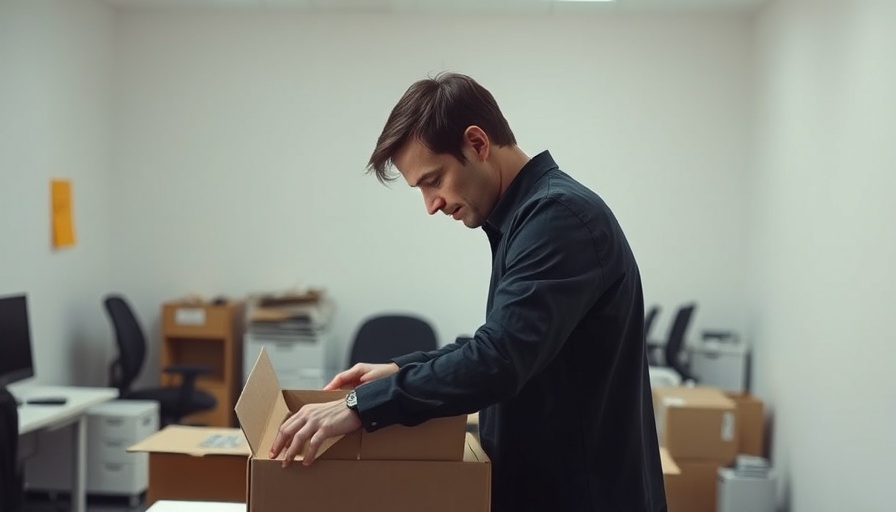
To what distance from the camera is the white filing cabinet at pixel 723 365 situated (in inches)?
211

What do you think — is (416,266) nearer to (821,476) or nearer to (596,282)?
(821,476)

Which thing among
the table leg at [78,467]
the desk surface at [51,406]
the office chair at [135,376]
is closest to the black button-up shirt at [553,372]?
the desk surface at [51,406]

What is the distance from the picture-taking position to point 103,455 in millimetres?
4723

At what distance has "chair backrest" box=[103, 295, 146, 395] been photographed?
16.9 ft

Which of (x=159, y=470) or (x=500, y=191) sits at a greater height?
(x=500, y=191)

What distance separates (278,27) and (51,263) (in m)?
1.98

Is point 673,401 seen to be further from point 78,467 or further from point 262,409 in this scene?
point 262,409

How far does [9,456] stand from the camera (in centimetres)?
320

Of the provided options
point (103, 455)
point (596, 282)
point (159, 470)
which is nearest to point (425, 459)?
point (596, 282)

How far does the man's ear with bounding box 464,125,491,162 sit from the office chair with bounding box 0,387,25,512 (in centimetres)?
237

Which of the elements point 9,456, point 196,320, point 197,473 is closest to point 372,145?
point 196,320

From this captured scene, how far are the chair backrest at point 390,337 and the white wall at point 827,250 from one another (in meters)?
1.92

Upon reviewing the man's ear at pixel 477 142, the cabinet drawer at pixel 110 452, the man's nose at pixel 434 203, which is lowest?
the cabinet drawer at pixel 110 452

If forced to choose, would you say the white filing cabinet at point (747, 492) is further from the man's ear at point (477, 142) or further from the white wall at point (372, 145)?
the man's ear at point (477, 142)
